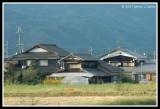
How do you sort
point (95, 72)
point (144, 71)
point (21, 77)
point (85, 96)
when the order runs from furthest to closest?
point (144, 71) → point (95, 72) → point (21, 77) → point (85, 96)

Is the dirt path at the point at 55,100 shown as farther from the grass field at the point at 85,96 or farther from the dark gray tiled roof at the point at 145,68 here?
the dark gray tiled roof at the point at 145,68

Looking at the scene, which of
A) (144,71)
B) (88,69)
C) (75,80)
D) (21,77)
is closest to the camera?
(21,77)

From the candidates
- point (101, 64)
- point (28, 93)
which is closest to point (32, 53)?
point (101, 64)

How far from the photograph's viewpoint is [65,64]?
40.6m

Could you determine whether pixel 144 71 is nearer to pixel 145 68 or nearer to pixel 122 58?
pixel 145 68

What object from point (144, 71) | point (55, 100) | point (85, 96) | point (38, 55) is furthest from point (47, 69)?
point (55, 100)

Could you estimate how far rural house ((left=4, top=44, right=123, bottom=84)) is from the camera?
3997 cm

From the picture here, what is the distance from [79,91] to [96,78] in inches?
477

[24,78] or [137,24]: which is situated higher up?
[137,24]

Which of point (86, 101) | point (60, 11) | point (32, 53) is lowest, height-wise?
point (86, 101)

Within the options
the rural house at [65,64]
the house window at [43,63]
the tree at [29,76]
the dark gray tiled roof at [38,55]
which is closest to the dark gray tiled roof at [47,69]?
the rural house at [65,64]

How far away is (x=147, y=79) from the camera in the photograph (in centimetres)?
4306

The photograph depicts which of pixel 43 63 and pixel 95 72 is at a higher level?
pixel 43 63

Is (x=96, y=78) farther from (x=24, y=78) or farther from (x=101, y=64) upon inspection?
(x=24, y=78)
